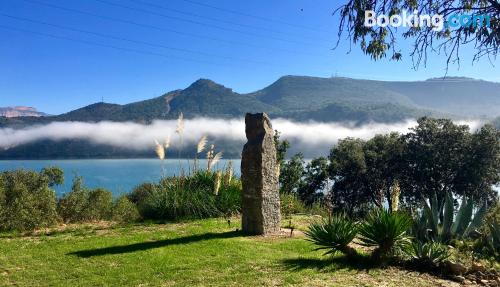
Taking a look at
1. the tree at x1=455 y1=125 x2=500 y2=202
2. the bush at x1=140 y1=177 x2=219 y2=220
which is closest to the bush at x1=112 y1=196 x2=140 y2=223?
the bush at x1=140 y1=177 x2=219 y2=220

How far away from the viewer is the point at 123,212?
46.8ft

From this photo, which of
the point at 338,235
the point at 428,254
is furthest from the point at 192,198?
the point at 428,254

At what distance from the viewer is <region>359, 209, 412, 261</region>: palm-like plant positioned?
6.90m

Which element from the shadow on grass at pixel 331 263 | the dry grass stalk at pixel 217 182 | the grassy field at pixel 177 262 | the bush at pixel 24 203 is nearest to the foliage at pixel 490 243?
the grassy field at pixel 177 262

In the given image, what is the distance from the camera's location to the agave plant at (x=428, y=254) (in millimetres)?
6926

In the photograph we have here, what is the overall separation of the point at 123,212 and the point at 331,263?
29.1ft

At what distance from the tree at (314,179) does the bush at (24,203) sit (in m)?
26.0

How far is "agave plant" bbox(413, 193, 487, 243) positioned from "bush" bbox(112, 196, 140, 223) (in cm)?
765

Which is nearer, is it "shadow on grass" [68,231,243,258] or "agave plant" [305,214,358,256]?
"agave plant" [305,214,358,256]

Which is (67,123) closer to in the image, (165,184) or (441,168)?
(441,168)

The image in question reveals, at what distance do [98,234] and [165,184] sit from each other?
341cm

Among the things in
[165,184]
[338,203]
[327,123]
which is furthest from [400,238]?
[327,123]

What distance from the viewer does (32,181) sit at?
40.9 feet

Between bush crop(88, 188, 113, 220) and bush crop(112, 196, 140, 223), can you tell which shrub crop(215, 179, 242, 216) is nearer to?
bush crop(112, 196, 140, 223)
